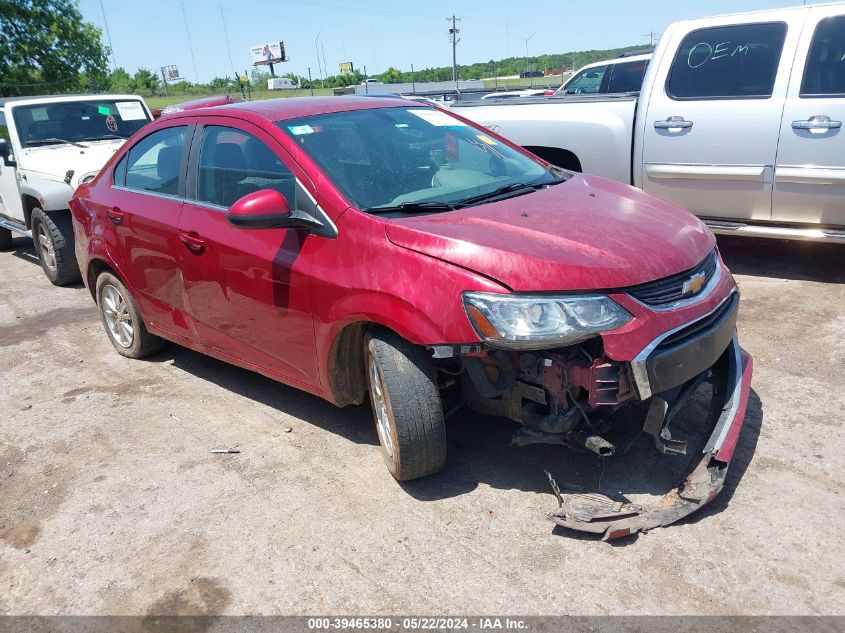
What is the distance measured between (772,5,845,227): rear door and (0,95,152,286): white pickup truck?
653 centimetres

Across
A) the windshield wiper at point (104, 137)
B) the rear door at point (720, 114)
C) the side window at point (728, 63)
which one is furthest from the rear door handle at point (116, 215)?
the side window at point (728, 63)

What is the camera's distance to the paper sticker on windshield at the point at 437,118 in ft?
13.8

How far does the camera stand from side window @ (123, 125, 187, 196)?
4289mm

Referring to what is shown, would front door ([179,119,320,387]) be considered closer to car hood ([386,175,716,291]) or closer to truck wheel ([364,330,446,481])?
truck wheel ([364,330,446,481])

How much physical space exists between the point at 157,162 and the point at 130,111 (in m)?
5.01

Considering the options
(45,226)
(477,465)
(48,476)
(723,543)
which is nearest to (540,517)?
(477,465)

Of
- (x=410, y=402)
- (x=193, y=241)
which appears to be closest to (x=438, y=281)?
(x=410, y=402)

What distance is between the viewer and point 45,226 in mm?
7383

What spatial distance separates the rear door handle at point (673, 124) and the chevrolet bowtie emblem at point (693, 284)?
3.30 metres

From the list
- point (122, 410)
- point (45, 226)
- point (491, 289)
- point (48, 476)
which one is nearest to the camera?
point (491, 289)

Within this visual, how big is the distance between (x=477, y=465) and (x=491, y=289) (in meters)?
1.09

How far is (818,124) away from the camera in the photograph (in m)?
5.34

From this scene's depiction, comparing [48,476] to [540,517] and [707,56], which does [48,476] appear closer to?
[540,517]

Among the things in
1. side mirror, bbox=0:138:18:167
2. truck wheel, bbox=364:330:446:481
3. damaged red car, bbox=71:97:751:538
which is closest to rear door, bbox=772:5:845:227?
damaged red car, bbox=71:97:751:538
